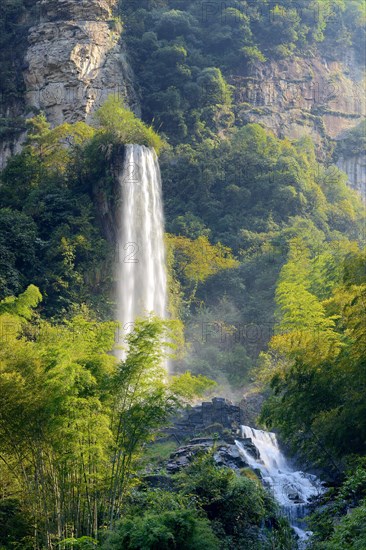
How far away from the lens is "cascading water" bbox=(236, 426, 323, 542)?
71.1ft

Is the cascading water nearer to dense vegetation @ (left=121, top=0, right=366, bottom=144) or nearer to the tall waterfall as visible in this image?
the tall waterfall

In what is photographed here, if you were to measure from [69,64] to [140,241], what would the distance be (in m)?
12.1

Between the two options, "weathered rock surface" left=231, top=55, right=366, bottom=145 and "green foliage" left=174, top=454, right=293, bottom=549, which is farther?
"weathered rock surface" left=231, top=55, right=366, bottom=145

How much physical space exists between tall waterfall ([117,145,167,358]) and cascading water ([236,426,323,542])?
356 inches

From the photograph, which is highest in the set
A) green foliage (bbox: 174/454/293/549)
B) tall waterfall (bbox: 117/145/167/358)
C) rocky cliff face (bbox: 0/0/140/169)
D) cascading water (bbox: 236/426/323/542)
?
rocky cliff face (bbox: 0/0/140/169)

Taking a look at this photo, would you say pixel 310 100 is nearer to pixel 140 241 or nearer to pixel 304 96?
pixel 304 96

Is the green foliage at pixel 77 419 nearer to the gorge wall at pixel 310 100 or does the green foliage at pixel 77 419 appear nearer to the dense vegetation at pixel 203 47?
the dense vegetation at pixel 203 47

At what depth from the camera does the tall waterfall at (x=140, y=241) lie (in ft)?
119

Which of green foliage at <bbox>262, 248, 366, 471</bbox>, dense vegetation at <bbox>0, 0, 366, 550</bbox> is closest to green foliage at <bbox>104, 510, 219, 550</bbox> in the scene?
dense vegetation at <bbox>0, 0, 366, 550</bbox>

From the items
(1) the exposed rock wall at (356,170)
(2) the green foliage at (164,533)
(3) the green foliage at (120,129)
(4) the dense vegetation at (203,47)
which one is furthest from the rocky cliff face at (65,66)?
(2) the green foliage at (164,533)

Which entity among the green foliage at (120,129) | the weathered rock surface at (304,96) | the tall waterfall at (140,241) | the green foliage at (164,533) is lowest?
the green foliage at (164,533)

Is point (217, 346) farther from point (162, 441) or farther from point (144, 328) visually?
point (144, 328)

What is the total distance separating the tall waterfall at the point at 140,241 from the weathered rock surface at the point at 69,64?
7.99m

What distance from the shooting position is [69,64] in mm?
44562
